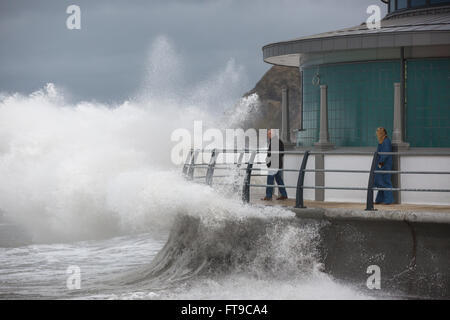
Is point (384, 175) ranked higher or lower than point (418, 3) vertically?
lower

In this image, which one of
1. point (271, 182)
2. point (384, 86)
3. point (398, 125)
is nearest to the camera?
point (398, 125)

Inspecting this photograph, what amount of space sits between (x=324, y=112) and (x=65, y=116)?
2328cm

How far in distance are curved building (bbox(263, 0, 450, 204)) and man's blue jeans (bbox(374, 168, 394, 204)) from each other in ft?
1.56

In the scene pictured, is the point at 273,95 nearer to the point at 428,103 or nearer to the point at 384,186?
the point at 428,103

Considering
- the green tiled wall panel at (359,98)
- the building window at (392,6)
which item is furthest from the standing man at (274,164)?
the building window at (392,6)

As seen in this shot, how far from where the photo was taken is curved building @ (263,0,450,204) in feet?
57.9

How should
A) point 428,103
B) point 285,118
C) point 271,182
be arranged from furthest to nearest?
point 285,118
point 428,103
point 271,182

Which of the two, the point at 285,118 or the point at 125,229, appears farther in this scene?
the point at 125,229

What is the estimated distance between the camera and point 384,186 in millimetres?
16562

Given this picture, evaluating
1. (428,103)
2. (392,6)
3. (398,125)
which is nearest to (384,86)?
(428,103)

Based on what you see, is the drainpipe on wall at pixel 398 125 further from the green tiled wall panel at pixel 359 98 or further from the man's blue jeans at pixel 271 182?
the man's blue jeans at pixel 271 182

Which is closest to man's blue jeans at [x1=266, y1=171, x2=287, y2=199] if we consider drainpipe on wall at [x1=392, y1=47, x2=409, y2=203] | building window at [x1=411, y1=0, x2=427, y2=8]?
drainpipe on wall at [x1=392, y1=47, x2=409, y2=203]

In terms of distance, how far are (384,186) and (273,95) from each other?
83.1 metres

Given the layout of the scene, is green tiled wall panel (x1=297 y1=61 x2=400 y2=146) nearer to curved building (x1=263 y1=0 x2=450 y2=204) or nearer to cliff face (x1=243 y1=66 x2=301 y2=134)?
curved building (x1=263 y1=0 x2=450 y2=204)
